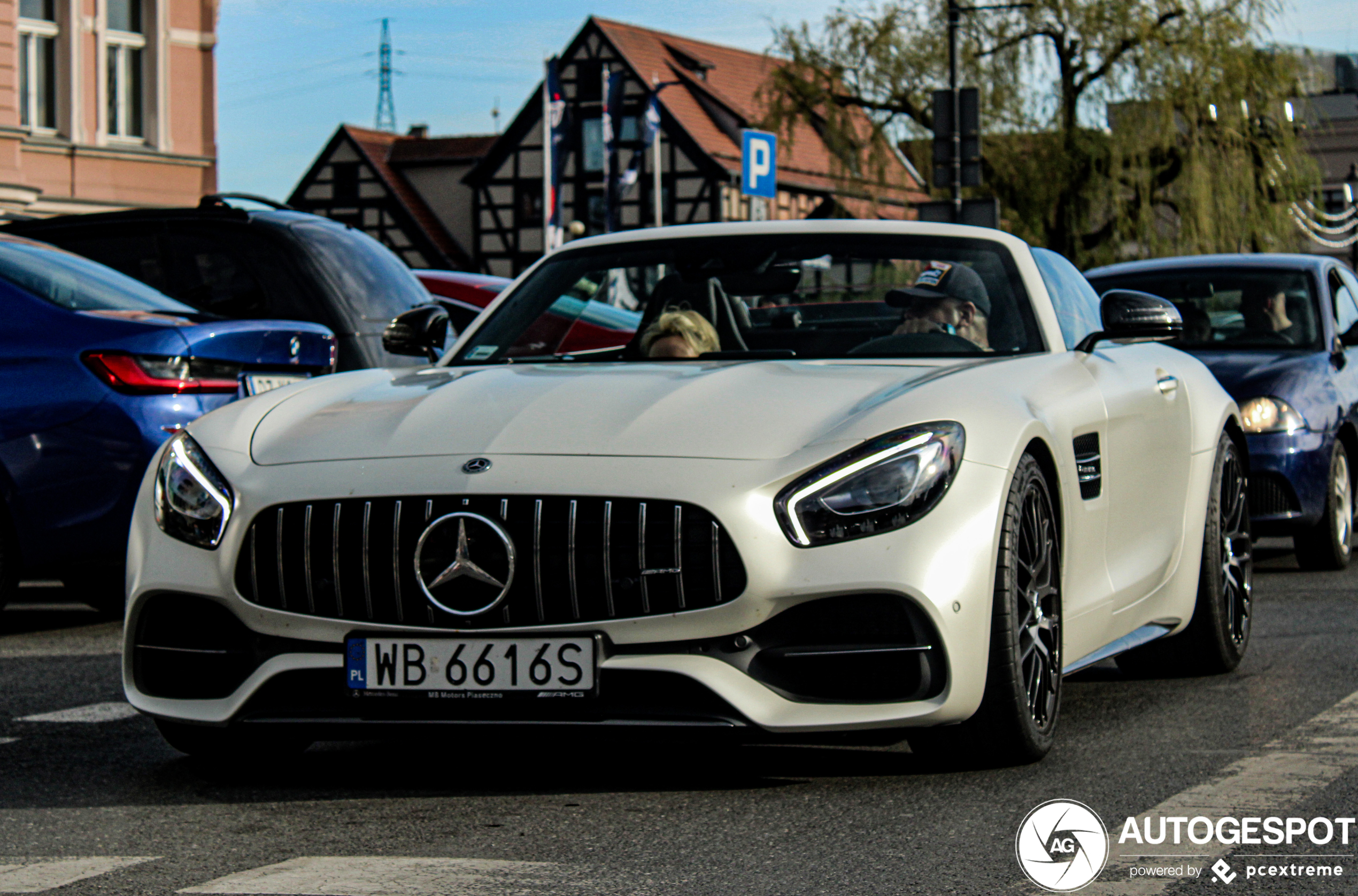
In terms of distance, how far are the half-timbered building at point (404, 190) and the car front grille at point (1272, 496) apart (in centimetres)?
6228

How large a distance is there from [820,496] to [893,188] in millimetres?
32361

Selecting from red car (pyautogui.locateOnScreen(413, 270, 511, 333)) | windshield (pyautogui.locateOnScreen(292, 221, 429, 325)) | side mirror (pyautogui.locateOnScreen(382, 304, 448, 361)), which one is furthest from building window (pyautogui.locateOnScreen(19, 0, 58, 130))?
side mirror (pyautogui.locateOnScreen(382, 304, 448, 361))

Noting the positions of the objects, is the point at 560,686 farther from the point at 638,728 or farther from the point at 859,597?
the point at 859,597

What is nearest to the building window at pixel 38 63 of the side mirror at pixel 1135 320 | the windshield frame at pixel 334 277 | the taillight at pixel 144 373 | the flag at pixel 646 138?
the flag at pixel 646 138

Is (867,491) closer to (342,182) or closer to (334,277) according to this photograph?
(334,277)

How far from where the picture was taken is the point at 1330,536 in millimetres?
10172

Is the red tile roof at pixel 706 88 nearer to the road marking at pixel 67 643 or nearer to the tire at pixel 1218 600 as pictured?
the road marking at pixel 67 643

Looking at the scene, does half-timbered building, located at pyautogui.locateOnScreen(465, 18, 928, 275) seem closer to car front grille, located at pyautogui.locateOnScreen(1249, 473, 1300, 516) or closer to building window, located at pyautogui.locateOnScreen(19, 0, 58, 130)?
building window, located at pyautogui.locateOnScreen(19, 0, 58, 130)

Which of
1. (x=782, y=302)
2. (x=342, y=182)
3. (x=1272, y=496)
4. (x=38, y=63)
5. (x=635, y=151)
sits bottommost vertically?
(x=1272, y=496)

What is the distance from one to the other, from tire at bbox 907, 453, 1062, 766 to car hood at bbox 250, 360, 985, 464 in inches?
16.1

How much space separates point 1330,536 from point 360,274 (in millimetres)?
→ 4867

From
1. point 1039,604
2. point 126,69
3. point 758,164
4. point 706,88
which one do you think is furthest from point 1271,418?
point 706,88

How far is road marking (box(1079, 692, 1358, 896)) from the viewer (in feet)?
12.6

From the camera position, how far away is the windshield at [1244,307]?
35.3ft
